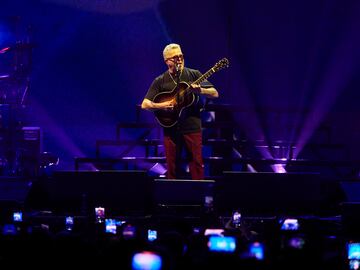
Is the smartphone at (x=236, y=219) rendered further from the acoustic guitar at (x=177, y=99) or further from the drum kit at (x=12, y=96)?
the drum kit at (x=12, y=96)

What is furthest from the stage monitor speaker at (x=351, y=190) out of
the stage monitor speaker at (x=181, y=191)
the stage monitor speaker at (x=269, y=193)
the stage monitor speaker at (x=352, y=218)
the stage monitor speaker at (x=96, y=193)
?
the stage monitor speaker at (x=96, y=193)

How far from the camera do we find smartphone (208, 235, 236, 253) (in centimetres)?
534

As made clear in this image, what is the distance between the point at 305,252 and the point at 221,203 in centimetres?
315

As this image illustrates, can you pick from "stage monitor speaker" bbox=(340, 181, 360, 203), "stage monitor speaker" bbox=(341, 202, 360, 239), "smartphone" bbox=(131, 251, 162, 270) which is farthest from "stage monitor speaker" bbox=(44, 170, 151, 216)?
"smartphone" bbox=(131, 251, 162, 270)

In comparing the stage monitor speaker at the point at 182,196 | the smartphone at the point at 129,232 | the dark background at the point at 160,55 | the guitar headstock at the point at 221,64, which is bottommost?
the smartphone at the point at 129,232

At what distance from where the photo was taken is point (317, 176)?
809 cm

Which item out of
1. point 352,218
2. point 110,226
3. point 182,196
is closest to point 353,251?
point 352,218

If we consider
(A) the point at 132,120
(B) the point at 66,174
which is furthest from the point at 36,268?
(A) the point at 132,120

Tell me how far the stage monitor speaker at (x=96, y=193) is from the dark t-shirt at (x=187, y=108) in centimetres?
97

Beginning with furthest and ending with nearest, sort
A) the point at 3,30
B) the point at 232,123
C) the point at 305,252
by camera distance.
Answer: the point at 3,30, the point at 232,123, the point at 305,252

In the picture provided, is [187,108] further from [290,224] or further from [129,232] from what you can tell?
[129,232]

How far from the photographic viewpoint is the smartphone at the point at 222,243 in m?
5.34

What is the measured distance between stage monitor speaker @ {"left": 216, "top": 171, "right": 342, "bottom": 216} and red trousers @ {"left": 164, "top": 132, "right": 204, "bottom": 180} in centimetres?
74

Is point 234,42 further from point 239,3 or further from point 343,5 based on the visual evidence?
point 343,5
